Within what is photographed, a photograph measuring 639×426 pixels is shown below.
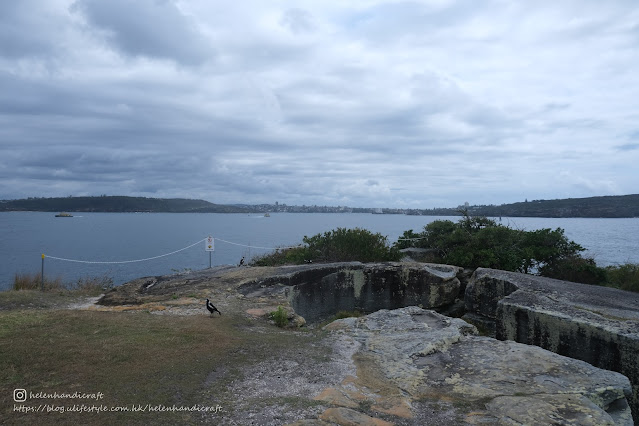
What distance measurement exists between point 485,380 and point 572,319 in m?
3.18

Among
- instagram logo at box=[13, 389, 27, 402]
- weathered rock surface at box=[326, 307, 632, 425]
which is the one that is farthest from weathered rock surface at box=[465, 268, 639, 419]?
instagram logo at box=[13, 389, 27, 402]

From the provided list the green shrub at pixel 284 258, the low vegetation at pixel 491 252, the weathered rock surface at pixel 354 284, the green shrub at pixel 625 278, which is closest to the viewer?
the green shrub at pixel 625 278

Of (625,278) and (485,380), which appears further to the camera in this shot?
(625,278)

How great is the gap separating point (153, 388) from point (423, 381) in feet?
9.45

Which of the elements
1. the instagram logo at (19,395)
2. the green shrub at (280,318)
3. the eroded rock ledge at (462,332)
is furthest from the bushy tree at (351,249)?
the instagram logo at (19,395)

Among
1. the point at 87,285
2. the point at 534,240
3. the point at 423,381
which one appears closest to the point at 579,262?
the point at 534,240

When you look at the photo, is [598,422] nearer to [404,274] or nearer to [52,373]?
[52,373]

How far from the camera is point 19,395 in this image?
12.8 feet

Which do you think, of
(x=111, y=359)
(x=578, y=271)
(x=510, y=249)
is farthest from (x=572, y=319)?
(x=510, y=249)

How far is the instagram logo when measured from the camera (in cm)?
382

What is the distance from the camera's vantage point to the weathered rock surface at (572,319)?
251 inches

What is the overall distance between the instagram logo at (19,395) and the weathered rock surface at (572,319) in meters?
7.40

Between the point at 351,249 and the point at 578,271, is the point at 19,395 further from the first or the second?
the point at 578,271

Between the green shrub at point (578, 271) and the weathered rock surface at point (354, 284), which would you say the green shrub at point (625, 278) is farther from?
the weathered rock surface at point (354, 284)
